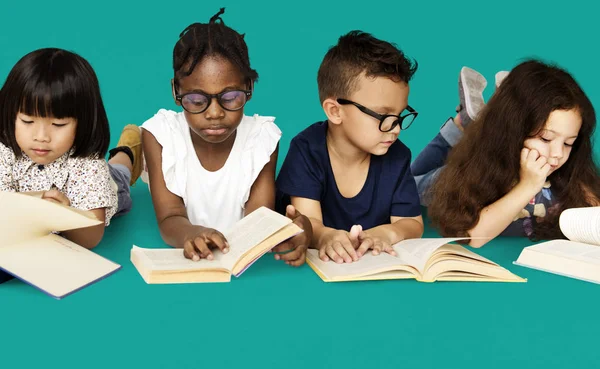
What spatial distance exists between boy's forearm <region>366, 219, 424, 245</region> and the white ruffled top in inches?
27.9

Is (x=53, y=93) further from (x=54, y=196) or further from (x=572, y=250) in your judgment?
(x=572, y=250)

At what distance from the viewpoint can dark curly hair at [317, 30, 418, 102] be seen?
170 inches

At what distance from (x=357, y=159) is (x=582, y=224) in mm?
1204

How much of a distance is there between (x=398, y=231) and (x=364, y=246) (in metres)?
0.42

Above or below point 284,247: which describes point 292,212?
above

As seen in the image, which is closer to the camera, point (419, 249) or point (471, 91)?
point (419, 249)

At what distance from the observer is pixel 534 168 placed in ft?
15.0

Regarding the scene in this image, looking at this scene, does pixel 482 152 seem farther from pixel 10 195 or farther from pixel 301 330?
pixel 10 195

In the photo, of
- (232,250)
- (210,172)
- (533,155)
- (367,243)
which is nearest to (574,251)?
(533,155)

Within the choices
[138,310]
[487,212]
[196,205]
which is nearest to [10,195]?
[138,310]

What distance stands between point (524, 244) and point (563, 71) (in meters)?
0.96

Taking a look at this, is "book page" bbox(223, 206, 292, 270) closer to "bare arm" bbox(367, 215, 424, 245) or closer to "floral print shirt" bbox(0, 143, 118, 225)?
"bare arm" bbox(367, 215, 424, 245)

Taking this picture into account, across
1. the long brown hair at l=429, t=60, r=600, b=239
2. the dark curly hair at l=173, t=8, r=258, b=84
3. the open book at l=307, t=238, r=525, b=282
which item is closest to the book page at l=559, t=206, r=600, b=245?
the long brown hair at l=429, t=60, r=600, b=239

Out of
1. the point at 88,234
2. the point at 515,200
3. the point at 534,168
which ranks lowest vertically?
the point at 88,234
